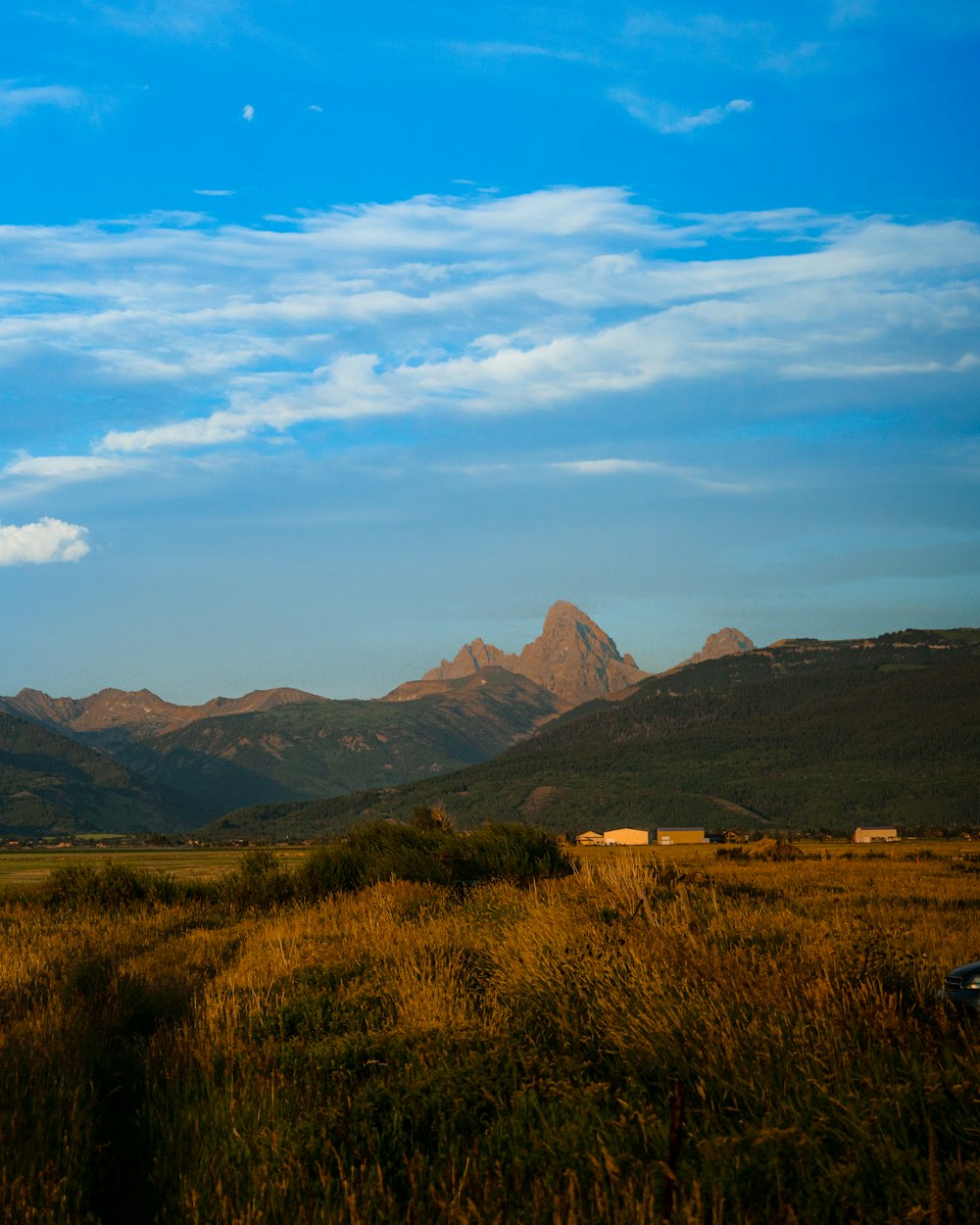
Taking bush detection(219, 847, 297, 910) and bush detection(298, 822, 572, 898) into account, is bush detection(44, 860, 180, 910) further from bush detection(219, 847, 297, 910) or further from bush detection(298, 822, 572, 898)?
bush detection(298, 822, 572, 898)

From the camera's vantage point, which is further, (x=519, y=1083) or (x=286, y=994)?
(x=286, y=994)

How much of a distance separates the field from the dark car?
38 centimetres

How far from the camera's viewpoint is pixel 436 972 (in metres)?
14.2

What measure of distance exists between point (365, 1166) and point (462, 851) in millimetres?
25962

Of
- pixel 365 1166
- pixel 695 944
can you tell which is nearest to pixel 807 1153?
pixel 365 1166

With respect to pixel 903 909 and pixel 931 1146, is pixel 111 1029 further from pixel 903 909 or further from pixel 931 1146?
pixel 903 909

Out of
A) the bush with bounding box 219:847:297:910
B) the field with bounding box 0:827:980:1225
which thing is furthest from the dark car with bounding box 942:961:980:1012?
the bush with bounding box 219:847:297:910

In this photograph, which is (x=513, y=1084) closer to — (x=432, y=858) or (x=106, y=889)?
(x=432, y=858)

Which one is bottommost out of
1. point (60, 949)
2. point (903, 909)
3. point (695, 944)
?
point (903, 909)

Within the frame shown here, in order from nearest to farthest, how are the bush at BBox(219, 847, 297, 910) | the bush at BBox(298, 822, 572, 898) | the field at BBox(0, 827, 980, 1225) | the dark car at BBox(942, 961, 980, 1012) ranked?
→ the field at BBox(0, 827, 980, 1225) → the dark car at BBox(942, 961, 980, 1012) → the bush at BBox(298, 822, 572, 898) → the bush at BBox(219, 847, 297, 910)

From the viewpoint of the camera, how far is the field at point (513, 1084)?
271 inches

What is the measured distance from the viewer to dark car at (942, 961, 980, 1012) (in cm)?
1117

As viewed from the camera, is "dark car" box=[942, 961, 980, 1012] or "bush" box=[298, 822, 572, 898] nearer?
"dark car" box=[942, 961, 980, 1012]

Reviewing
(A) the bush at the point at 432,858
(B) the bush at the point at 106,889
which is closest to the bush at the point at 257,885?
(A) the bush at the point at 432,858
